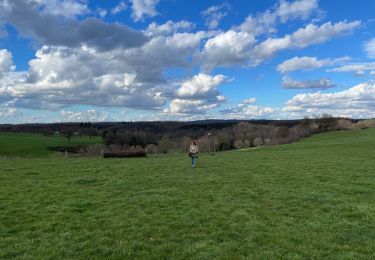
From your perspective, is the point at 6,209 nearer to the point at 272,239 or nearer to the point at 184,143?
the point at 272,239

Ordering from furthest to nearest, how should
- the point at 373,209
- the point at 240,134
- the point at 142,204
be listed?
the point at 240,134 → the point at 142,204 → the point at 373,209

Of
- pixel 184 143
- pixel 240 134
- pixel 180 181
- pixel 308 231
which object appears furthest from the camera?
pixel 240 134

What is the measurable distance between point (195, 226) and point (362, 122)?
123 metres

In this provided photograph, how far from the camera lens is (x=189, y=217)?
1215cm

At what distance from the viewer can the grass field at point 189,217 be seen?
30.0 ft

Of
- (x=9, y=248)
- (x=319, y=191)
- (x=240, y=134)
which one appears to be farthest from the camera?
(x=240, y=134)

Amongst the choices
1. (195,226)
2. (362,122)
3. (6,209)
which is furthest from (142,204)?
(362,122)

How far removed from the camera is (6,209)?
1343cm

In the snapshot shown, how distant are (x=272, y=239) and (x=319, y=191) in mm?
7510

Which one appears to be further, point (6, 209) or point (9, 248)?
point (6, 209)

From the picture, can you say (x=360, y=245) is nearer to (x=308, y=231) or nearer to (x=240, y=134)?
(x=308, y=231)

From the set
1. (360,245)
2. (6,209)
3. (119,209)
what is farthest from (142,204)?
(360,245)

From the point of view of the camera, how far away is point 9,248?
920 centimetres

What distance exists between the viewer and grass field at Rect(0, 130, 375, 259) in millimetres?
9148
